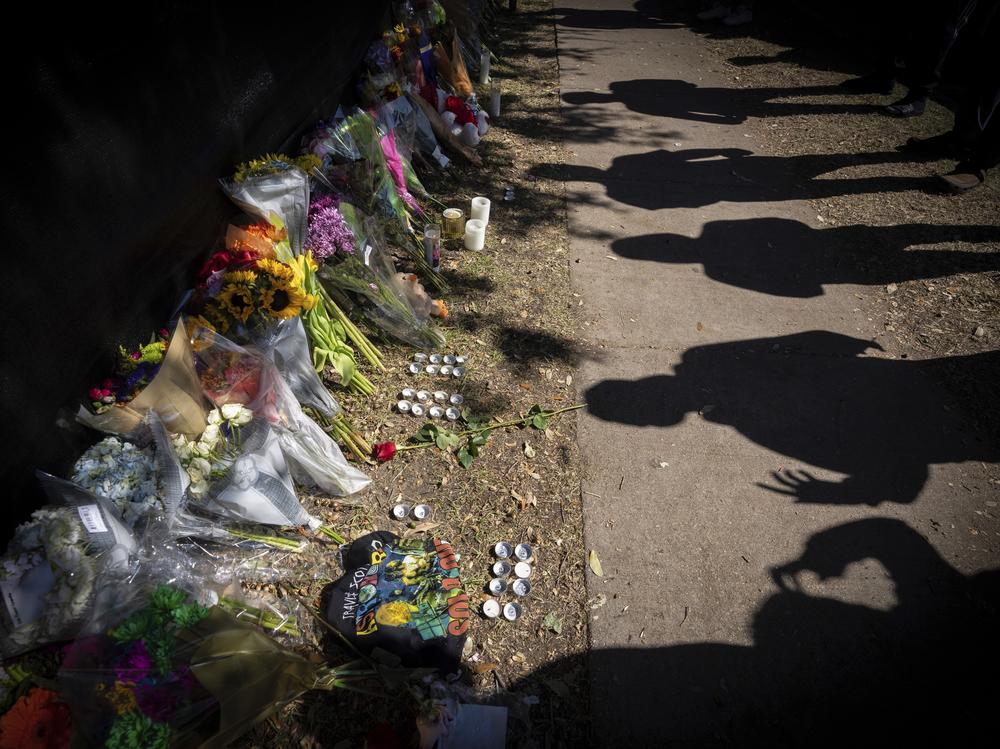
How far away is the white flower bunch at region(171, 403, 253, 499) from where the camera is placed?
8.64ft

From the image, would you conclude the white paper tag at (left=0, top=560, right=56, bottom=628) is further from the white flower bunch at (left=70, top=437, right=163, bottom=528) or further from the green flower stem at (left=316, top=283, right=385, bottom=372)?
the green flower stem at (left=316, top=283, right=385, bottom=372)

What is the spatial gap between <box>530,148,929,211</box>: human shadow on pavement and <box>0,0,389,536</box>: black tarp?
3.86 meters

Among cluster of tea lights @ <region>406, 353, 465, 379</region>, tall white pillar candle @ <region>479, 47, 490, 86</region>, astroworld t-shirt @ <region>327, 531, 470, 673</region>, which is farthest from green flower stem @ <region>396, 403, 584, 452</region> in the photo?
tall white pillar candle @ <region>479, 47, 490, 86</region>

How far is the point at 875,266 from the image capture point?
530 cm

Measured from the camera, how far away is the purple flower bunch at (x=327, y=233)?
11.5 ft

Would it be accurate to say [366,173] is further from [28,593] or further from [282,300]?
[28,593]

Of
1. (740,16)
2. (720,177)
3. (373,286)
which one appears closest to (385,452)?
(373,286)

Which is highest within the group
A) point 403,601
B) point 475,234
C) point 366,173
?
point 366,173

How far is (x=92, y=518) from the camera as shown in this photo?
7.01 ft

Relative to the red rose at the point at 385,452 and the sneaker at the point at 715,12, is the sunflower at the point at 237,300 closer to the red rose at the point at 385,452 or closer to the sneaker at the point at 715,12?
the red rose at the point at 385,452

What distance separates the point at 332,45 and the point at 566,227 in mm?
2704

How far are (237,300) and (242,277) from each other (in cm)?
12

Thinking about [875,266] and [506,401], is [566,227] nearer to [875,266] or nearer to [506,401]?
[506,401]

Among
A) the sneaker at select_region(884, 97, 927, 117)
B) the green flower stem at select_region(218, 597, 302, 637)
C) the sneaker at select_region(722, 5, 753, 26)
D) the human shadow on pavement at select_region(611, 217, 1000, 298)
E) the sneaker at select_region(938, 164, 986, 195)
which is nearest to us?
the green flower stem at select_region(218, 597, 302, 637)
